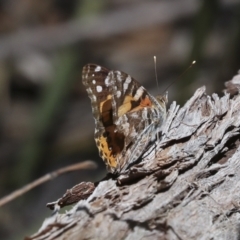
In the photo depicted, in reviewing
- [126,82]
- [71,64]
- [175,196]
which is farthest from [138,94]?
[71,64]

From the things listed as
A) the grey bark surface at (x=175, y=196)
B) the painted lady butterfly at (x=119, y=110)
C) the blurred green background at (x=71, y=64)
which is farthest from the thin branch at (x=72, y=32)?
the grey bark surface at (x=175, y=196)

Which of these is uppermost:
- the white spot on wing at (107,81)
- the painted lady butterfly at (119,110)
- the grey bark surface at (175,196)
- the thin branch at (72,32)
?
the thin branch at (72,32)

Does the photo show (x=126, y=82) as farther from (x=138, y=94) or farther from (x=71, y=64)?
(x=71, y=64)

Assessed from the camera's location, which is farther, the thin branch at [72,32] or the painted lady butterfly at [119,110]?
the thin branch at [72,32]

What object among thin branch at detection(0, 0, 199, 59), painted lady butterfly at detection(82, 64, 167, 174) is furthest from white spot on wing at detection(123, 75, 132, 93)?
thin branch at detection(0, 0, 199, 59)

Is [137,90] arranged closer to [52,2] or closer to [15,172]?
[15,172]

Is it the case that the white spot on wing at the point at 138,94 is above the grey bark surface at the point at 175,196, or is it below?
above

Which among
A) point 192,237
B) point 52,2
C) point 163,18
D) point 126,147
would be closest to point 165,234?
point 192,237

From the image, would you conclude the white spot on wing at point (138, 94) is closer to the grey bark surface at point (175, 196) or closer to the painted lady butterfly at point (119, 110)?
the painted lady butterfly at point (119, 110)
